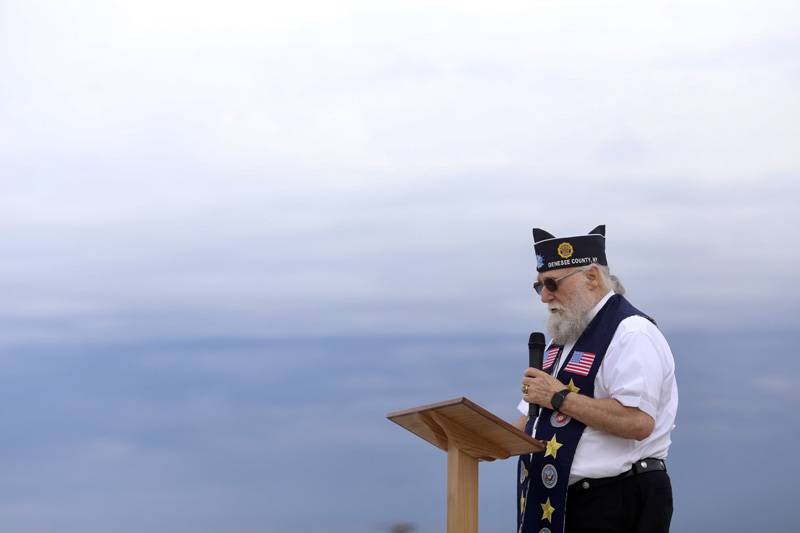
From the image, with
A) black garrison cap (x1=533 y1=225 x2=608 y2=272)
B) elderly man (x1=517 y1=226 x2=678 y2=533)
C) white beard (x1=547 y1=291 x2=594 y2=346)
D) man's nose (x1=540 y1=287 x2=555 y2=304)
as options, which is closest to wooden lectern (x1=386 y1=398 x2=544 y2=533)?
elderly man (x1=517 y1=226 x2=678 y2=533)

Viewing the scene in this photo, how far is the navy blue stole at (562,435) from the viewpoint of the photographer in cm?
441

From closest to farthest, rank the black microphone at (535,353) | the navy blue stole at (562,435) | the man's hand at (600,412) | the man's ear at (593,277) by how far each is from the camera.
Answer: the man's hand at (600,412)
the navy blue stole at (562,435)
the black microphone at (535,353)
the man's ear at (593,277)

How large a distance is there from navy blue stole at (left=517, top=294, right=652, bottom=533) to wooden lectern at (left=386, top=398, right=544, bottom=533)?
1.14 ft

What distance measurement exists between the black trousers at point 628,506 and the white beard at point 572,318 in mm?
681

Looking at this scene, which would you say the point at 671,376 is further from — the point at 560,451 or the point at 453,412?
the point at 453,412

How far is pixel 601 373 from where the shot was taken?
14.5 ft

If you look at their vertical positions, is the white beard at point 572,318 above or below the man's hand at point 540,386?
above

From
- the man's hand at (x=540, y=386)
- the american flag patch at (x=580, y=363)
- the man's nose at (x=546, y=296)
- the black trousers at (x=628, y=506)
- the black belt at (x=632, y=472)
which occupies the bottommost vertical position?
the black trousers at (x=628, y=506)

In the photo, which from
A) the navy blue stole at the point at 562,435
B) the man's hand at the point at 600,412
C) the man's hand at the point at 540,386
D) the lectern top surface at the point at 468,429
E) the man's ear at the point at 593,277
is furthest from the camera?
the man's ear at the point at 593,277

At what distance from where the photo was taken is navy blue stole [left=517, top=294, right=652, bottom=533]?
14.5ft

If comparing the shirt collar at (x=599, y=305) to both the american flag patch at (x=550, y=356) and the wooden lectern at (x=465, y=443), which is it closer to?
the american flag patch at (x=550, y=356)

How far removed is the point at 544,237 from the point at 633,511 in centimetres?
129

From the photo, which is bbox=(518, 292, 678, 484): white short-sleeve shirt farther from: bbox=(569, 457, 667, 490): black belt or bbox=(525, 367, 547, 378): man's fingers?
bbox=(525, 367, 547, 378): man's fingers

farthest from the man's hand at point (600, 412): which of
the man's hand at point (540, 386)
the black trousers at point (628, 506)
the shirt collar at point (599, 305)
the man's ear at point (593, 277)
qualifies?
the man's ear at point (593, 277)
